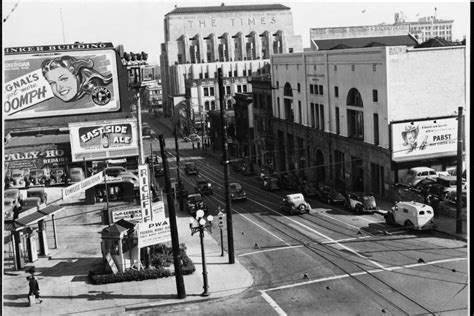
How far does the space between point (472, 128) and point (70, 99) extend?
3313 cm

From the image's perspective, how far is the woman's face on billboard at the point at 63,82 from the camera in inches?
1464

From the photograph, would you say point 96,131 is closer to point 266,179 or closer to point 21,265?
point 266,179

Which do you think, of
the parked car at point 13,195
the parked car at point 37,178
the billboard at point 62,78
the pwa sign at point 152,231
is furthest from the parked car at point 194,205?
the parked car at point 37,178

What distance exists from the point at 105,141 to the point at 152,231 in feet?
88.4

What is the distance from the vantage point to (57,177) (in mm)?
56188

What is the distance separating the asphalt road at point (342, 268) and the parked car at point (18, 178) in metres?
24.8

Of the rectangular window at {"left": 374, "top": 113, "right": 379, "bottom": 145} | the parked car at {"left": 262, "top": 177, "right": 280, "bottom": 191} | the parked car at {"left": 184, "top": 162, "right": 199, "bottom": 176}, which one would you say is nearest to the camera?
the rectangular window at {"left": 374, "top": 113, "right": 379, "bottom": 145}

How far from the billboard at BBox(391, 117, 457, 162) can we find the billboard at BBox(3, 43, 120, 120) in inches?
834

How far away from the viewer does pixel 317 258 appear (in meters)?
29.1

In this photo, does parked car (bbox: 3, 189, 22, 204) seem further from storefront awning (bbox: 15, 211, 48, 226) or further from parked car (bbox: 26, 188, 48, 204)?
storefront awning (bbox: 15, 211, 48, 226)

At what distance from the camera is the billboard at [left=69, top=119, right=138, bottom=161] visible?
169ft

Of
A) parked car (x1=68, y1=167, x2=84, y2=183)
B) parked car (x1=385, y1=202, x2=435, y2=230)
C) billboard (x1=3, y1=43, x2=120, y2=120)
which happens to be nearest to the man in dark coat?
billboard (x1=3, y1=43, x2=120, y2=120)

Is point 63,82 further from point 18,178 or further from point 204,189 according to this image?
point 18,178

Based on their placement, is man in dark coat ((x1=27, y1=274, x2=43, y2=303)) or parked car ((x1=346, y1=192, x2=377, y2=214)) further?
parked car ((x1=346, y1=192, x2=377, y2=214))
